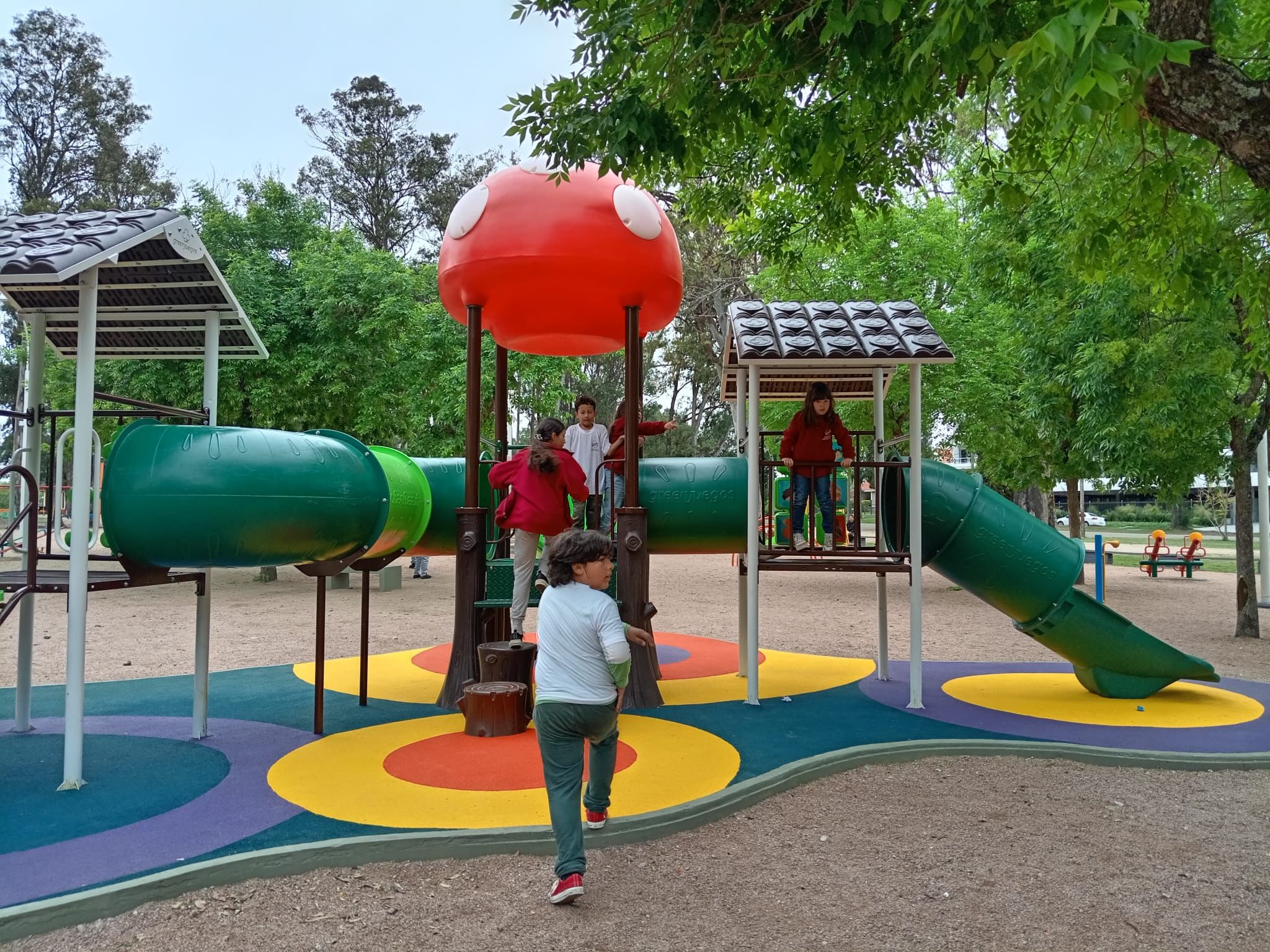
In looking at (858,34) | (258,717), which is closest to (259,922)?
(258,717)

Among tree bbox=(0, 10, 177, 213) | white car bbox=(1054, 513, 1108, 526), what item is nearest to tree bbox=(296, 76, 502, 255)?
tree bbox=(0, 10, 177, 213)

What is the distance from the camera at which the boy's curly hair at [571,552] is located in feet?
13.6

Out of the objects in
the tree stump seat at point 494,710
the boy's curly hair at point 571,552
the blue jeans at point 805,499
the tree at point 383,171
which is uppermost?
the tree at point 383,171

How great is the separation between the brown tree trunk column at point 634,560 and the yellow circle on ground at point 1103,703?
10.5 ft

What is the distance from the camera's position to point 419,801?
5.31 m

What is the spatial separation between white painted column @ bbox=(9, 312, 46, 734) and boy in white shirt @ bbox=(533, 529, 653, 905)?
4565mm

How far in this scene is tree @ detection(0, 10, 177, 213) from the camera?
3144 cm

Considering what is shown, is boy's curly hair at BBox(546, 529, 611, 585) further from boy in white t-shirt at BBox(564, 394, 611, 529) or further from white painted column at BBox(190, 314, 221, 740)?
boy in white t-shirt at BBox(564, 394, 611, 529)

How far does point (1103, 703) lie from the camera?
8.43m

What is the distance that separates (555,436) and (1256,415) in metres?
11.1

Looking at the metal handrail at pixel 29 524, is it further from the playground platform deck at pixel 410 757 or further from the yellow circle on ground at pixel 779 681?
the yellow circle on ground at pixel 779 681

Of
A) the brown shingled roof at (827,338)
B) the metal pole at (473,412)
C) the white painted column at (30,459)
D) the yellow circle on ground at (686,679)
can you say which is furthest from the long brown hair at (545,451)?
the white painted column at (30,459)

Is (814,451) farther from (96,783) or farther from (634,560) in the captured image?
(96,783)

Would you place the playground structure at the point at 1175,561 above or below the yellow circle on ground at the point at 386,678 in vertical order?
above
